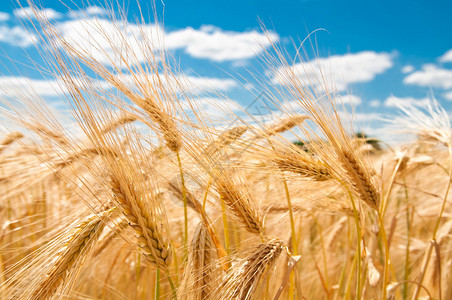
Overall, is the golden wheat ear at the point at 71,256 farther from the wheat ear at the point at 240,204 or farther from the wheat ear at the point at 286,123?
the wheat ear at the point at 286,123

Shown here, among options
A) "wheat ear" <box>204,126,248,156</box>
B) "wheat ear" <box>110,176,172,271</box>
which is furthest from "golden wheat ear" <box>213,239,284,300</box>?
"wheat ear" <box>204,126,248,156</box>

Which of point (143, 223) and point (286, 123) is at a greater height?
point (286, 123)

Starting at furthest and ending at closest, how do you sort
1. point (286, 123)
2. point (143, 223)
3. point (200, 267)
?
1. point (286, 123)
2. point (200, 267)
3. point (143, 223)

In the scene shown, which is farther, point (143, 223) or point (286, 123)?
point (286, 123)

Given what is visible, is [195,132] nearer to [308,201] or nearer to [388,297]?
[308,201]

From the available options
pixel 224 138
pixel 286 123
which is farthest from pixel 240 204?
pixel 286 123

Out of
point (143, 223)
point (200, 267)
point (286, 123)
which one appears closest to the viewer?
point (143, 223)

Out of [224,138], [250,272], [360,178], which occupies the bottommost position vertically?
[250,272]

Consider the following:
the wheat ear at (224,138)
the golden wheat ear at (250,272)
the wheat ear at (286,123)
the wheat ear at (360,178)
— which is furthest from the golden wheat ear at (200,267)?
the wheat ear at (360,178)

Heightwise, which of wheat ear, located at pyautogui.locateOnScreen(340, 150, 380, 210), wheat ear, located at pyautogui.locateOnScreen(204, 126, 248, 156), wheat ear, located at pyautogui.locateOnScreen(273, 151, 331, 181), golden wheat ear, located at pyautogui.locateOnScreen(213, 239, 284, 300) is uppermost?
wheat ear, located at pyautogui.locateOnScreen(204, 126, 248, 156)

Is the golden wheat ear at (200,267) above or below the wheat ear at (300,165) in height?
below

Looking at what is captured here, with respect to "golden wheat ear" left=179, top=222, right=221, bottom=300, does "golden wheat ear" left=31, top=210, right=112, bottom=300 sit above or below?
above

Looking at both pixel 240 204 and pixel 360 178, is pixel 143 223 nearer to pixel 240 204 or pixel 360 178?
pixel 240 204

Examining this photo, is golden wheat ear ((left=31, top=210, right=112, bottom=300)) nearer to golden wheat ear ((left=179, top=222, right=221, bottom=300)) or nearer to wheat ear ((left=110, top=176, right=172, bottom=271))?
wheat ear ((left=110, top=176, right=172, bottom=271))
